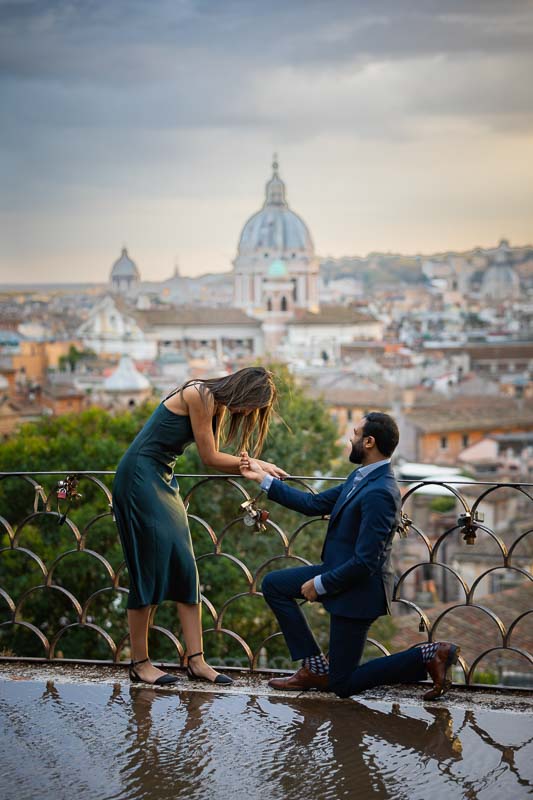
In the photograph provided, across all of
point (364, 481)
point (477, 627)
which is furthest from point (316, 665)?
point (477, 627)

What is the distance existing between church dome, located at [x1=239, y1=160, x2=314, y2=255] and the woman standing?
9102cm

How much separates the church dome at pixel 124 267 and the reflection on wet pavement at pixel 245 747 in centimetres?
8317

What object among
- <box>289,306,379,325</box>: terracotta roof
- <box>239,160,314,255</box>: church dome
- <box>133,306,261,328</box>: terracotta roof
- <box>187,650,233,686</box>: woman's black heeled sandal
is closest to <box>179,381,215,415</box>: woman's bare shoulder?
<box>187,650,233,686</box>: woman's black heeled sandal

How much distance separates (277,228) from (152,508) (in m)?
91.6

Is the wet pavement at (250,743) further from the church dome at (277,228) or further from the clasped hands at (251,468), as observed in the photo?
the church dome at (277,228)

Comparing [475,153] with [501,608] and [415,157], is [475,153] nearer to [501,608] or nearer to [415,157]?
[415,157]

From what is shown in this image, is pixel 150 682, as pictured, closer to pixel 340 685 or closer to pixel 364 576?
pixel 340 685

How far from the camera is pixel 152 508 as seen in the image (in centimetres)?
285

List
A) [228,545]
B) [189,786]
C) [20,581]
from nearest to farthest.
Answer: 1. [189,786]
2. [20,581]
3. [228,545]

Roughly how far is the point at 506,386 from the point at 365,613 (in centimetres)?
5976

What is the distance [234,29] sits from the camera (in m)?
70.7

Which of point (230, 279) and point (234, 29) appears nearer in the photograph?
point (234, 29)

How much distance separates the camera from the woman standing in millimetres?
2840

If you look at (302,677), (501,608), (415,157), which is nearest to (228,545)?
(501,608)
